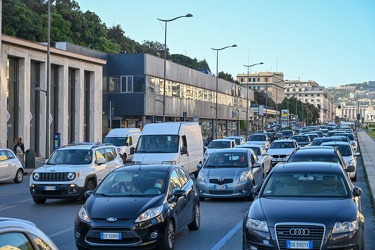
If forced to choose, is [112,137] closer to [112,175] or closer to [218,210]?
[218,210]

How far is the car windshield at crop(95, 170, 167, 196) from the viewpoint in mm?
10885

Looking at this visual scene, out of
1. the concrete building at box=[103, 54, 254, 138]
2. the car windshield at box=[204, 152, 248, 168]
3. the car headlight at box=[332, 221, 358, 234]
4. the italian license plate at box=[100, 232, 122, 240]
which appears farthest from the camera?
the concrete building at box=[103, 54, 254, 138]

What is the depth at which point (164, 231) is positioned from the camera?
9844mm

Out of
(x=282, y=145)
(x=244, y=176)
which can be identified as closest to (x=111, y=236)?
(x=244, y=176)

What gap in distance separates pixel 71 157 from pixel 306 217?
37.2 feet

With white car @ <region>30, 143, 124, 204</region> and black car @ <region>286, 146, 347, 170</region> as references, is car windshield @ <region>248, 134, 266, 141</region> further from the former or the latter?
black car @ <region>286, 146, 347, 170</region>

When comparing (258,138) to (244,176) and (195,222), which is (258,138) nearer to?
(244,176)

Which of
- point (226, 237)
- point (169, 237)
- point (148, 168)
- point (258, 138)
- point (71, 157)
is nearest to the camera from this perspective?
point (169, 237)

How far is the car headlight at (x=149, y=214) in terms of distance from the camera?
970 cm

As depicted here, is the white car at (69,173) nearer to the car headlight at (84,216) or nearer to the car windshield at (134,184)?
the car windshield at (134,184)

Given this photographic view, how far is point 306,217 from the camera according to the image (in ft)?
27.9

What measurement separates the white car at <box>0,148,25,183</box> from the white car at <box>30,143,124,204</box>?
635cm

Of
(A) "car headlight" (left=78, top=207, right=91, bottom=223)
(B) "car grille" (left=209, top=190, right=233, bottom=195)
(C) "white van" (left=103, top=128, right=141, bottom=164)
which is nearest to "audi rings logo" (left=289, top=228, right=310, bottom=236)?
(A) "car headlight" (left=78, top=207, right=91, bottom=223)

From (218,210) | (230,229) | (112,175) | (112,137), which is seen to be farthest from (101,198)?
(112,137)
